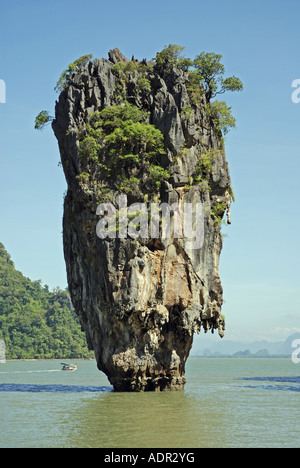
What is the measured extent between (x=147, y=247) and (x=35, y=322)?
78348 mm

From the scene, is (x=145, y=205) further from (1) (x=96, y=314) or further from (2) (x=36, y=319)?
(2) (x=36, y=319)

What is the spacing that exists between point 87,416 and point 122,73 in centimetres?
1522

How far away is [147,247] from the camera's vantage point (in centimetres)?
2502

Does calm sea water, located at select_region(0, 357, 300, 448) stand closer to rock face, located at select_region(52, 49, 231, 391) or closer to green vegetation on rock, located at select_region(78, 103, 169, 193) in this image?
rock face, located at select_region(52, 49, 231, 391)

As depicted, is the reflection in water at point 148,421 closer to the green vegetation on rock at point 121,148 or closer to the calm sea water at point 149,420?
the calm sea water at point 149,420

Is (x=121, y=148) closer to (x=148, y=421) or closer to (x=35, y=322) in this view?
(x=148, y=421)

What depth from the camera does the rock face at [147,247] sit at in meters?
24.7

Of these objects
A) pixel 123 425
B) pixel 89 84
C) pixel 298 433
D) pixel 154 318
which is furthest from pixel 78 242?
pixel 298 433

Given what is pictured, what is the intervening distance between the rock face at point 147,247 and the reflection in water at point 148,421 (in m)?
2.11

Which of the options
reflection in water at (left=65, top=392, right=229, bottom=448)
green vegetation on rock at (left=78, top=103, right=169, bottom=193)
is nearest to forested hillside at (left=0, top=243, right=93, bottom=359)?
green vegetation on rock at (left=78, top=103, right=169, bottom=193)

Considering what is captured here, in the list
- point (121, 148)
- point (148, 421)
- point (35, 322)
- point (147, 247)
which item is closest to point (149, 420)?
point (148, 421)

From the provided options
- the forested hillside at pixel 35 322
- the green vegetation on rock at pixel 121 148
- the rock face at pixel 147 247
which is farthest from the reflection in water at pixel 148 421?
the forested hillside at pixel 35 322
